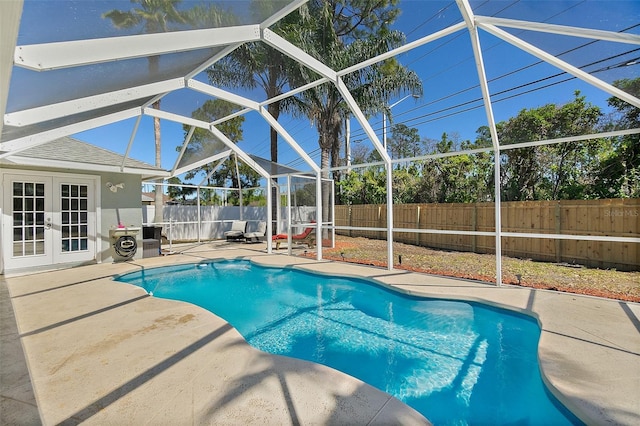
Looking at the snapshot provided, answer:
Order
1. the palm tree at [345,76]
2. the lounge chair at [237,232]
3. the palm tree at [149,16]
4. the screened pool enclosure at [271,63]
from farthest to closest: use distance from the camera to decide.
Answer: the lounge chair at [237,232], the palm tree at [345,76], the screened pool enclosure at [271,63], the palm tree at [149,16]

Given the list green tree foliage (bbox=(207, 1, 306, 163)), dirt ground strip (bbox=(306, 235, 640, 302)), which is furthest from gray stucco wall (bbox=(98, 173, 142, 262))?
dirt ground strip (bbox=(306, 235, 640, 302))

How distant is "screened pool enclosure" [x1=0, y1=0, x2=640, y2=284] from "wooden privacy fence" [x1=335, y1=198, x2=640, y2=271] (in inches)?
24.5

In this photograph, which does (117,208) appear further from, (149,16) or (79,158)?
(149,16)

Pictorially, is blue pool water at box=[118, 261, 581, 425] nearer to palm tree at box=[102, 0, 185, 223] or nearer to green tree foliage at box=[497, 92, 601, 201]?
palm tree at box=[102, 0, 185, 223]

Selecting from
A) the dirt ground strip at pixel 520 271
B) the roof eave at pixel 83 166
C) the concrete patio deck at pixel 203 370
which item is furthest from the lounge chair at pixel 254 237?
the concrete patio deck at pixel 203 370

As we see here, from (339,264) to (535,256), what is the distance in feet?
20.2

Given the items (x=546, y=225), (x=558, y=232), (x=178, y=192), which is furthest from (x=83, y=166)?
(x=178, y=192)

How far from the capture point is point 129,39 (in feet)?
9.77

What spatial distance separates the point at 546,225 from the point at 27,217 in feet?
47.8

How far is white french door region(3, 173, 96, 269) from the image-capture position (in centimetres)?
756

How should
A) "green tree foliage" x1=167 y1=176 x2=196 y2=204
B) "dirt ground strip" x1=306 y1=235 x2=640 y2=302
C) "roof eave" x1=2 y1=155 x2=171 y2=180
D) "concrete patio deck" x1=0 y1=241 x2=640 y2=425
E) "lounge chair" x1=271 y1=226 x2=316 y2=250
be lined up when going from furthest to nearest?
"green tree foliage" x1=167 y1=176 x2=196 y2=204, "lounge chair" x1=271 y1=226 x2=316 y2=250, "roof eave" x1=2 y1=155 x2=171 y2=180, "dirt ground strip" x1=306 y1=235 x2=640 y2=302, "concrete patio deck" x1=0 y1=241 x2=640 y2=425

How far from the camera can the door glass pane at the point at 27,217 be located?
7.62m

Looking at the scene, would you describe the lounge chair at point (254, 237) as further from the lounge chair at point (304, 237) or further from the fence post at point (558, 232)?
the fence post at point (558, 232)

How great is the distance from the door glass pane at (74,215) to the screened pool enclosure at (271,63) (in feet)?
4.09
